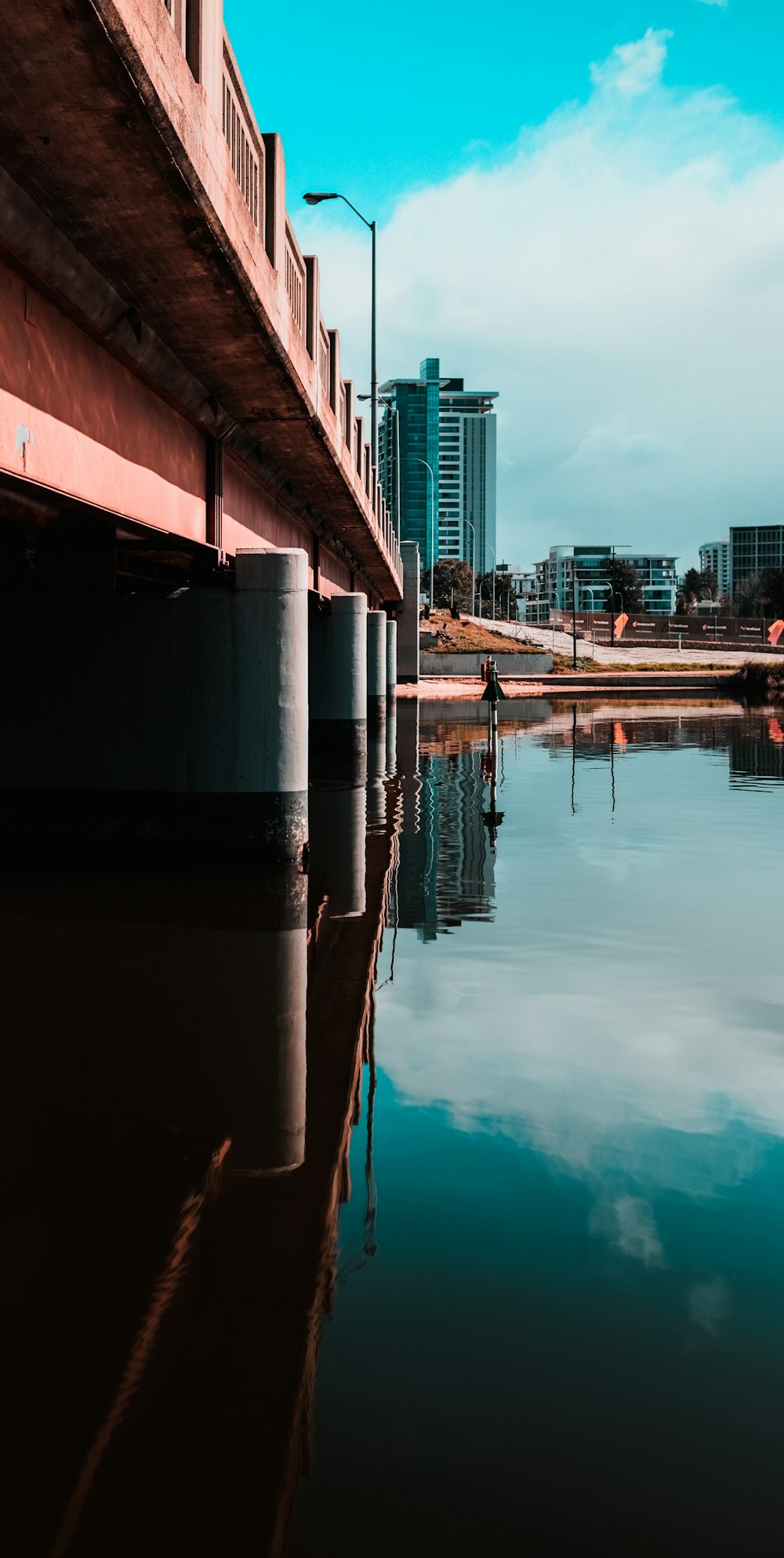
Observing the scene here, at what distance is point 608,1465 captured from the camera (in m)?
3.60

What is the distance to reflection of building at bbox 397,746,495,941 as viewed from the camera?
12461 millimetres

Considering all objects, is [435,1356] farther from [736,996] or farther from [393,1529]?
[736,996]

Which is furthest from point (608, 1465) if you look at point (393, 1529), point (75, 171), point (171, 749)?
point (171, 749)

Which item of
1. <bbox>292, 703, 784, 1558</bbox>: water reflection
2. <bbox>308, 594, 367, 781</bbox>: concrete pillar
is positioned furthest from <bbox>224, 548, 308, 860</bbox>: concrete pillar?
<bbox>308, 594, 367, 781</bbox>: concrete pillar

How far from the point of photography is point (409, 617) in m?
74.9

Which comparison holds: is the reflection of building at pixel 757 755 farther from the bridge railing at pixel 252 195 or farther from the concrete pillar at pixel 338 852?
the bridge railing at pixel 252 195

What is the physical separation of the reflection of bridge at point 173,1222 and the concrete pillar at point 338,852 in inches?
82.4

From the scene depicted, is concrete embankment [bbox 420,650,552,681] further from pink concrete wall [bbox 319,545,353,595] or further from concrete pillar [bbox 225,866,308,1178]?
concrete pillar [bbox 225,866,308,1178]

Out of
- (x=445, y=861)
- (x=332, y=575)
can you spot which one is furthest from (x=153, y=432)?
(x=332, y=575)

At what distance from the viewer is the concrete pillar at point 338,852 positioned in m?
13.1

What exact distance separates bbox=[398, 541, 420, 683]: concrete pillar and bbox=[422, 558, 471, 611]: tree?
55.3 metres

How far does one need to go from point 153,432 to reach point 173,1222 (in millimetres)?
8670

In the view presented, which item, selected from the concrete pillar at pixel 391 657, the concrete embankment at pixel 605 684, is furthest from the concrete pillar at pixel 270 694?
the concrete embankment at pixel 605 684

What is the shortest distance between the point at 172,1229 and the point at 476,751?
98.0 feet
